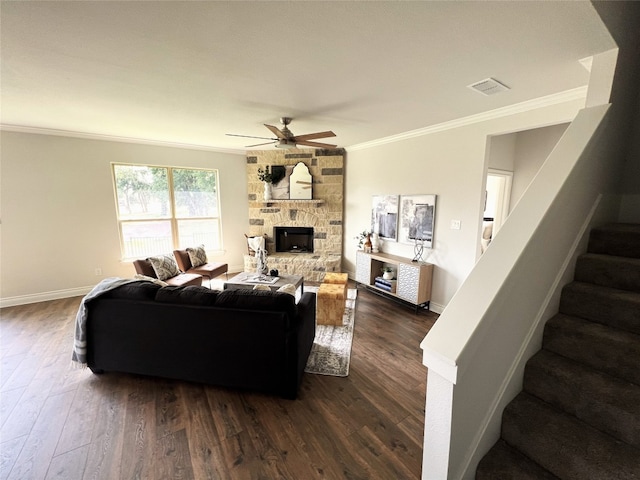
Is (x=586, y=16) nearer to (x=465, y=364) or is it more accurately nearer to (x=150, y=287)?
(x=465, y=364)

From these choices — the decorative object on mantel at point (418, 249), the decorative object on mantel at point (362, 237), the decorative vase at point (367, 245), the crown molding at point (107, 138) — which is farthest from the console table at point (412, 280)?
the crown molding at point (107, 138)

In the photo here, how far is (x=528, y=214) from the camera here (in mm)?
1224

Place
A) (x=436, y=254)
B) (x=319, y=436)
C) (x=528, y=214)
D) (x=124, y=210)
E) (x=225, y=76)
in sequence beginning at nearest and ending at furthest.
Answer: (x=528, y=214), (x=319, y=436), (x=225, y=76), (x=436, y=254), (x=124, y=210)

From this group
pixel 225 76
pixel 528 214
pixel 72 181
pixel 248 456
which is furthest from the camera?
pixel 72 181

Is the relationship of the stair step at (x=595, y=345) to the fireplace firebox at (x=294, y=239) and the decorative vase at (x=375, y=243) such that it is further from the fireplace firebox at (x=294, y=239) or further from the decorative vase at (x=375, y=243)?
the fireplace firebox at (x=294, y=239)

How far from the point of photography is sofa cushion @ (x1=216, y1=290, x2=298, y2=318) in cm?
202

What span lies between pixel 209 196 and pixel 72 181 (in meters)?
2.08

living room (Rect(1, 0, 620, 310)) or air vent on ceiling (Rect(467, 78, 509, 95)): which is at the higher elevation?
air vent on ceiling (Rect(467, 78, 509, 95))

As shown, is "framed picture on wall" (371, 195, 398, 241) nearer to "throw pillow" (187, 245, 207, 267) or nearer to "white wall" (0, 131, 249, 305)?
"throw pillow" (187, 245, 207, 267)

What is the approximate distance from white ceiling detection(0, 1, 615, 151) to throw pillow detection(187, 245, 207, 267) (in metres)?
2.18

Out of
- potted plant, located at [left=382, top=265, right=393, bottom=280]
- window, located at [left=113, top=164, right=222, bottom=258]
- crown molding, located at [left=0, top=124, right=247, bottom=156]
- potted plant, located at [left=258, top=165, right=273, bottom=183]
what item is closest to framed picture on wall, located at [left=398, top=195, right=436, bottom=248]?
potted plant, located at [left=382, top=265, right=393, bottom=280]

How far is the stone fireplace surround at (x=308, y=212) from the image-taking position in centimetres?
511

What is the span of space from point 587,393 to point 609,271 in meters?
0.79

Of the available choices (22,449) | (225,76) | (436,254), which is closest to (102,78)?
(225,76)
